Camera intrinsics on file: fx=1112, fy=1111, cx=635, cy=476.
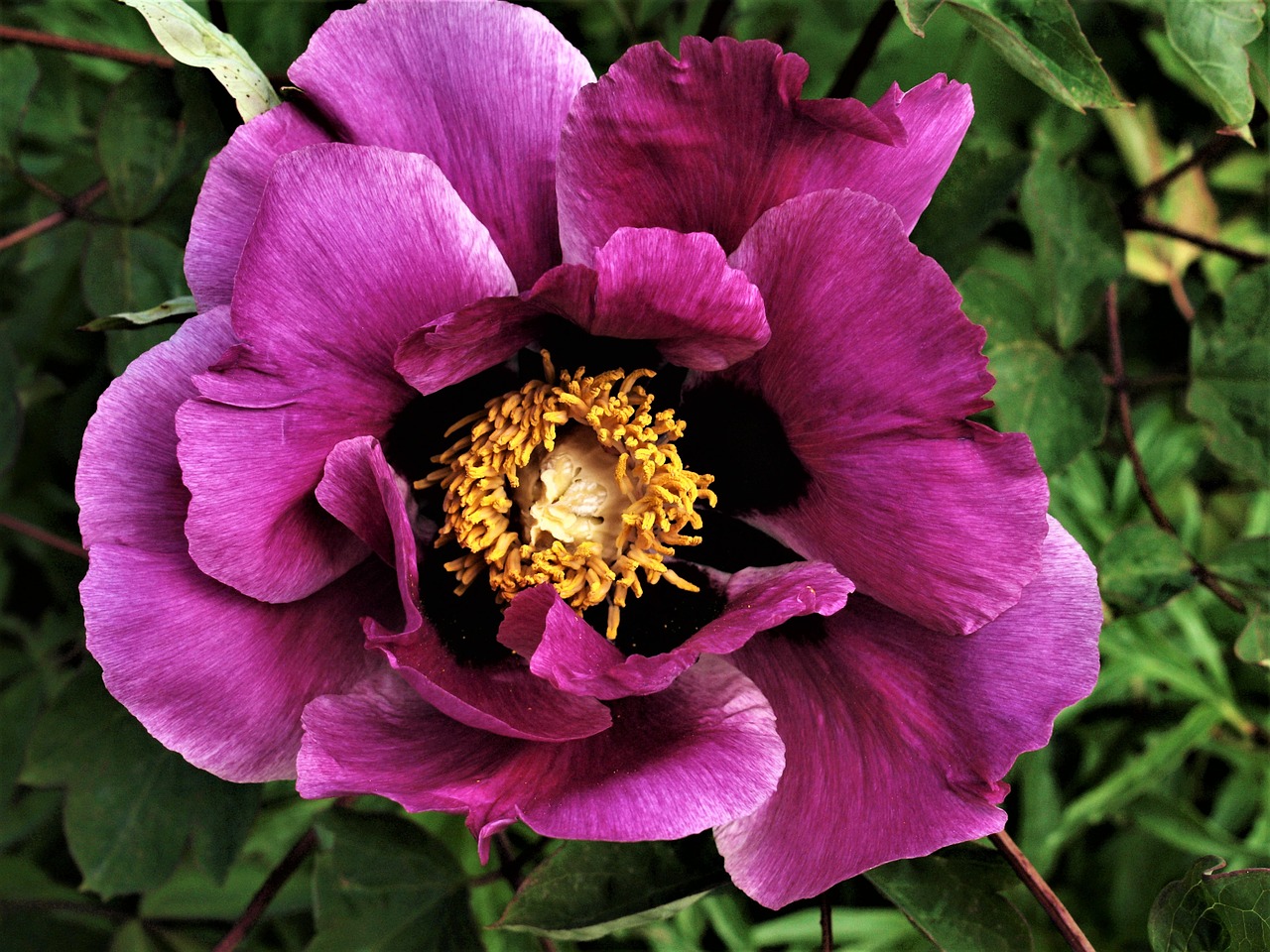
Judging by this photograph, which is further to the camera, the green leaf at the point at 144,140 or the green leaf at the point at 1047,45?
the green leaf at the point at 144,140

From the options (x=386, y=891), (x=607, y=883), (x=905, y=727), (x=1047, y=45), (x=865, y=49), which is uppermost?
(x=1047, y=45)

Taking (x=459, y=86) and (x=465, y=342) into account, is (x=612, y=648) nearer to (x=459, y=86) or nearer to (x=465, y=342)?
(x=465, y=342)

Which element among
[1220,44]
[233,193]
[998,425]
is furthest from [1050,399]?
[233,193]

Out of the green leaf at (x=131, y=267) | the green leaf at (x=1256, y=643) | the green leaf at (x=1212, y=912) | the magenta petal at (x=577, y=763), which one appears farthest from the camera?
the green leaf at (x=131, y=267)

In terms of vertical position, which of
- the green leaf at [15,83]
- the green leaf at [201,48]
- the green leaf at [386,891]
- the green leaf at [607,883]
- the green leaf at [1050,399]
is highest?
the green leaf at [201,48]

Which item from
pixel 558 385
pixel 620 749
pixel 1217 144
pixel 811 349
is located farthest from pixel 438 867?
pixel 1217 144

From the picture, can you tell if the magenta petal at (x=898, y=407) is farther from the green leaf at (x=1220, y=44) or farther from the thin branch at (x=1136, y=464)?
the thin branch at (x=1136, y=464)

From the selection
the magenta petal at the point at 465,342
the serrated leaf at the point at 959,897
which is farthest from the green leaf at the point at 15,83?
the serrated leaf at the point at 959,897
